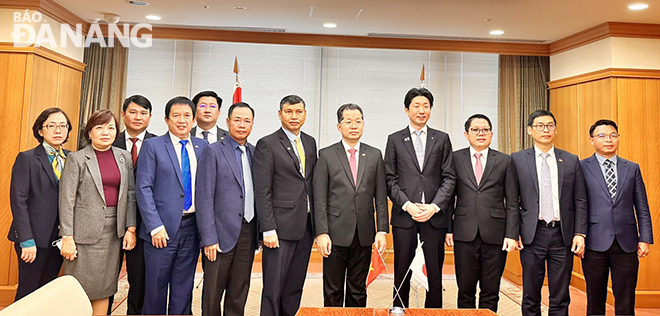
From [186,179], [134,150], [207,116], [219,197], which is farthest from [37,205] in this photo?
[207,116]

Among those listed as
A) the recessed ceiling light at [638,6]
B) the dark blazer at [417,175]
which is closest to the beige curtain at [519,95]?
the recessed ceiling light at [638,6]

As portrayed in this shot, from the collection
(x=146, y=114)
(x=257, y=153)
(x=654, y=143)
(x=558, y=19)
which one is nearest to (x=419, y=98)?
(x=257, y=153)

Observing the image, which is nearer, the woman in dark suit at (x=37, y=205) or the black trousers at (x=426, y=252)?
the woman in dark suit at (x=37, y=205)

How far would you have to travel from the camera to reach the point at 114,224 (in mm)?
2873

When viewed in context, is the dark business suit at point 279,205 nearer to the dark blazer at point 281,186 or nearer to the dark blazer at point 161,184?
the dark blazer at point 281,186

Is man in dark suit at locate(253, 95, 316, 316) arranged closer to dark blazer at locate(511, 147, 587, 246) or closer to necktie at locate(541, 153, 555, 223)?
dark blazer at locate(511, 147, 587, 246)

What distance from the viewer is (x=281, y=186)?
3.05 m

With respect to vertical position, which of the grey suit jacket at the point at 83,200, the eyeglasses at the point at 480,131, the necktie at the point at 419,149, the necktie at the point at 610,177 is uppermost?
the eyeglasses at the point at 480,131

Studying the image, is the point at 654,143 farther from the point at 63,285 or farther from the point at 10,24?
the point at 10,24

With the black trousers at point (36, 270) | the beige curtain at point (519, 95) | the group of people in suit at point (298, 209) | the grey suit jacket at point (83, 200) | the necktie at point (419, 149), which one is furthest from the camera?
the beige curtain at point (519, 95)

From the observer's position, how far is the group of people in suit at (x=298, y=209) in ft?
9.45

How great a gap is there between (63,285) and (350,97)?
5.10m

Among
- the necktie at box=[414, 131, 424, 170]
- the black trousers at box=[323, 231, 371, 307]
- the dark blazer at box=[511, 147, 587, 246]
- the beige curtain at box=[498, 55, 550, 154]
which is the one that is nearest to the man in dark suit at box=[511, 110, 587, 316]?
the dark blazer at box=[511, 147, 587, 246]

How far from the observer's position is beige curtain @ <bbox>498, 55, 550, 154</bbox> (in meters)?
6.09
